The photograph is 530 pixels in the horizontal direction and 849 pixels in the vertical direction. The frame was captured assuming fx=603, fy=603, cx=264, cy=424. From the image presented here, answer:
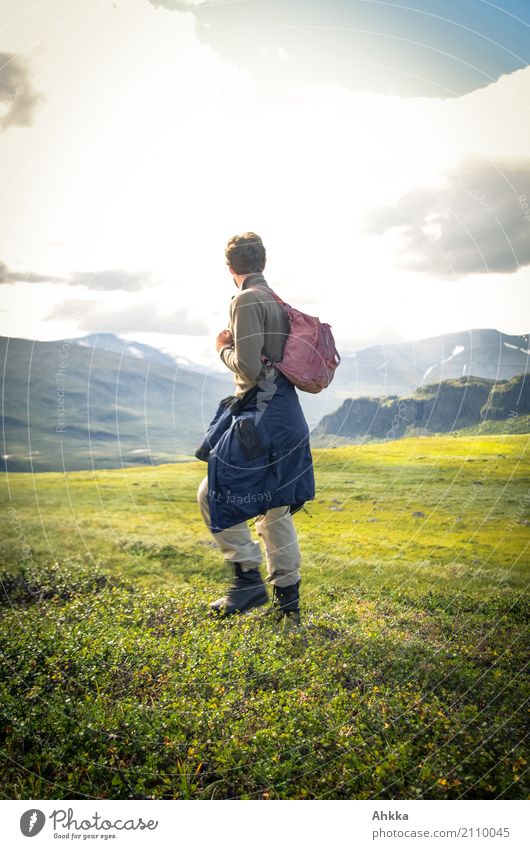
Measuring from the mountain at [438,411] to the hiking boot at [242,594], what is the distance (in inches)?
61.6

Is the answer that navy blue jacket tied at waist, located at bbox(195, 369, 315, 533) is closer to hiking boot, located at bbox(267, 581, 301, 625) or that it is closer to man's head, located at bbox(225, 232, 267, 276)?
Result: hiking boot, located at bbox(267, 581, 301, 625)

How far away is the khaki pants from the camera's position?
5.40 metres

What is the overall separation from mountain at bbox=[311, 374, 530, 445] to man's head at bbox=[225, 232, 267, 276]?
1834 mm

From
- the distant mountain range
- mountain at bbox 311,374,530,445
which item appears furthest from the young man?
mountain at bbox 311,374,530,445

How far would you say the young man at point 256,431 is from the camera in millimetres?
4938

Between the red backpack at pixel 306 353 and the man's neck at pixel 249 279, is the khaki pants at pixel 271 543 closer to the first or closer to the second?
the red backpack at pixel 306 353

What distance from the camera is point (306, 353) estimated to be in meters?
5.04

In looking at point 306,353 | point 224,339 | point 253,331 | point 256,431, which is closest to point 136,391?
point 224,339

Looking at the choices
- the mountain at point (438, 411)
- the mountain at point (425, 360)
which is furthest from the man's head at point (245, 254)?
the mountain at point (438, 411)
